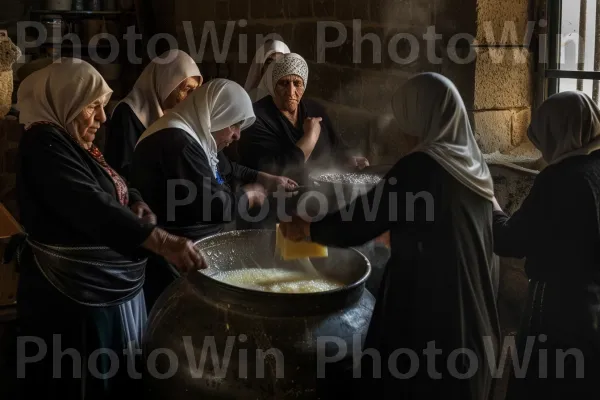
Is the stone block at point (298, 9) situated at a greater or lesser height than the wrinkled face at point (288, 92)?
greater

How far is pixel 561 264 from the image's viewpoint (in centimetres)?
240

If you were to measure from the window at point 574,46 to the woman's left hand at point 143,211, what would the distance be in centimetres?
218

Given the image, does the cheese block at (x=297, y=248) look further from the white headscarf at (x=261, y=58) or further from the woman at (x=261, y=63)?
the white headscarf at (x=261, y=58)

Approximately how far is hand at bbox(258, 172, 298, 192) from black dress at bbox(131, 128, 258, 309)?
21.7 inches

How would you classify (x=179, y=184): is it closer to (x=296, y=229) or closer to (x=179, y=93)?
(x=296, y=229)

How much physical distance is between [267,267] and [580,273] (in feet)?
3.89

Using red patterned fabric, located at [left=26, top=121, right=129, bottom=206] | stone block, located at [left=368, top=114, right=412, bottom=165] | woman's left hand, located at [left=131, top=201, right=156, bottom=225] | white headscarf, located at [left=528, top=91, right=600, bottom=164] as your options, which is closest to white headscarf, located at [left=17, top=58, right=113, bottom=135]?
red patterned fabric, located at [left=26, top=121, right=129, bottom=206]

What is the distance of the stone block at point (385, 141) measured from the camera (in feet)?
13.6

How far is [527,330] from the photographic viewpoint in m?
2.58

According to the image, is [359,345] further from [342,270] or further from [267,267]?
[267,267]

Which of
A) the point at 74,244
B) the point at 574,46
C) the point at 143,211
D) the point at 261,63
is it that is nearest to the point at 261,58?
the point at 261,63

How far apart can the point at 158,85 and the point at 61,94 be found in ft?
4.81

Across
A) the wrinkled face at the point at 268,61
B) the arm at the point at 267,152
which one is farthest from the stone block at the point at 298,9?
the arm at the point at 267,152

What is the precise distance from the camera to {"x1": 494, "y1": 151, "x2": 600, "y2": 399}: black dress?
2.35m
